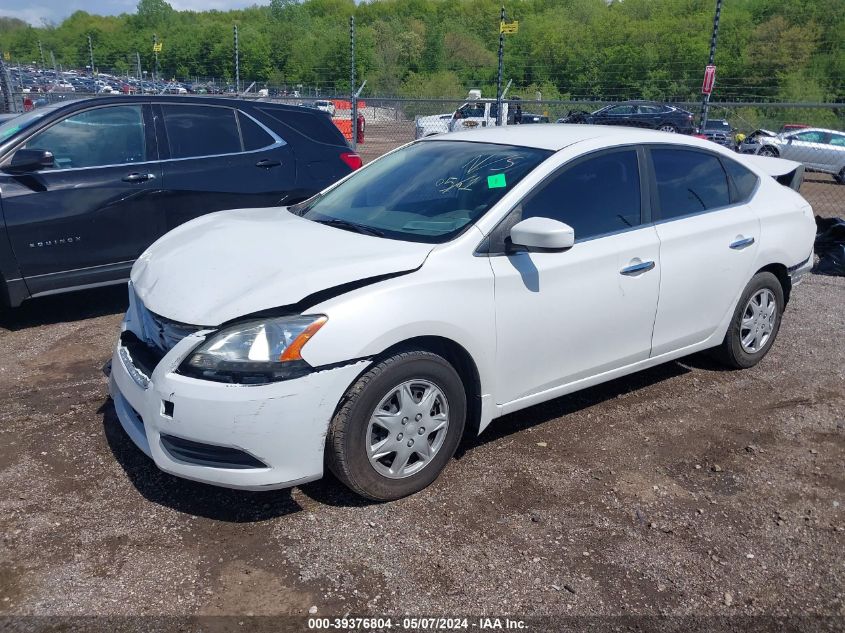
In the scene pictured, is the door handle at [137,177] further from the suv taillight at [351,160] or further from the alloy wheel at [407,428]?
the alloy wheel at [407,428]

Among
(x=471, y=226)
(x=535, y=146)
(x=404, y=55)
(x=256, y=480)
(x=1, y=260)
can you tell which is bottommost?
(x=256, y=480)

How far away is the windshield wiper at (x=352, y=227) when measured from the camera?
3.73 m

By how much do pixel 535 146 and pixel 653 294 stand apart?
1.08 meters

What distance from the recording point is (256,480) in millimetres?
3006

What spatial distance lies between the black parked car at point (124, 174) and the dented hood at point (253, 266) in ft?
6.55

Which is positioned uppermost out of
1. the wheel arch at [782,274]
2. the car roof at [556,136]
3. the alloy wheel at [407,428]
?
the car roof at [556,136]

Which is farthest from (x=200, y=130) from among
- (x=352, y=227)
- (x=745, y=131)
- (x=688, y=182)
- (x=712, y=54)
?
(x=745, y=131)

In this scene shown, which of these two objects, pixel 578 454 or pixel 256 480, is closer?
pixel 256 480

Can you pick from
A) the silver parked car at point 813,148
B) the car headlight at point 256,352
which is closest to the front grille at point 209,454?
the car headlight at point 256,352

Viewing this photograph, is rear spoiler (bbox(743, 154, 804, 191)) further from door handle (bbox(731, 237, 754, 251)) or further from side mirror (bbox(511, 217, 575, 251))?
side mirror (bbox(511, 217, 575, 251))

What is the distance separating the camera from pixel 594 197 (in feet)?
13.3

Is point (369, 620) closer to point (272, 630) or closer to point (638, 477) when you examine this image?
point (272, 630)

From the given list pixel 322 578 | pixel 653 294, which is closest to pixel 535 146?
pixel 653 294

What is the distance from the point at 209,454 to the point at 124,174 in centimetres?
359
